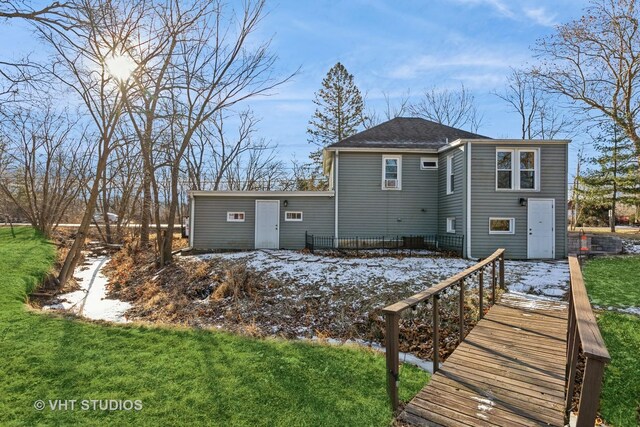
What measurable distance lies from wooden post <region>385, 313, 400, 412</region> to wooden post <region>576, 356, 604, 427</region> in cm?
131

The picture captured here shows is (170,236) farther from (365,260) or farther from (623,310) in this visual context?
(623,310)

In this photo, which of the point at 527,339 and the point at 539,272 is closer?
the point at 527,339

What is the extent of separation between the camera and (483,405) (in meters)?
3.01

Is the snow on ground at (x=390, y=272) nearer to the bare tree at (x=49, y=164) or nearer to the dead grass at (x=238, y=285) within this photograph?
the dead grass at (x=238, y=285)

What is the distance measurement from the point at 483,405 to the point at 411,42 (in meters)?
12.9

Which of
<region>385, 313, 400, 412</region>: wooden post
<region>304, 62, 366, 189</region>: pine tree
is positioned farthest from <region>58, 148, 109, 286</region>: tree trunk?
<region>304, 62, 366, 189</region>: pine tree

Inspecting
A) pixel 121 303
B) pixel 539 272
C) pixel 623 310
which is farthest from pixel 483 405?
pixel 121 303

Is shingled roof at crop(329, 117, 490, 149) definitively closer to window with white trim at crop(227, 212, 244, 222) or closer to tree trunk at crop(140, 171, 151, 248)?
window with white trim at crop(227, 212, 244, 222)

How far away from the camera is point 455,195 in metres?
12.4

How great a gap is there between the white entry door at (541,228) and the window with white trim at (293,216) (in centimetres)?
818

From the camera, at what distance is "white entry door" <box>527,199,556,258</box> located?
1145cm

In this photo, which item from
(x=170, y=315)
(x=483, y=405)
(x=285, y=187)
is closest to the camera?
(x=483, y=405)

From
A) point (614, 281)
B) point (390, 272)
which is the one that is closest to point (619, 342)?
point (614, 281)

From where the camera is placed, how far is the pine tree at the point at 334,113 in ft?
90.2
